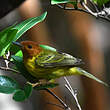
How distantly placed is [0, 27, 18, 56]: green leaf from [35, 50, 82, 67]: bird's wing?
279 millimetres

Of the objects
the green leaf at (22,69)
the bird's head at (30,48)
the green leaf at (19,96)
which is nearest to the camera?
the green leaf at (19,96)

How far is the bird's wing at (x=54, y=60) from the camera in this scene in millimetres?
1529

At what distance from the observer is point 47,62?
60.6 inches

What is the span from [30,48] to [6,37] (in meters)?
0.26

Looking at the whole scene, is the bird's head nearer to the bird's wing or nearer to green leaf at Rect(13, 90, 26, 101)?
the bird's wing

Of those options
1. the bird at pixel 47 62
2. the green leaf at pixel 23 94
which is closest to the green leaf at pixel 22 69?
the bird at pixel 47 62

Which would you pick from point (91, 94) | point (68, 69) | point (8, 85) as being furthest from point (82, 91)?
point (8, 85)

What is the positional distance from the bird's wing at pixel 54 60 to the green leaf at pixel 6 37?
279mm

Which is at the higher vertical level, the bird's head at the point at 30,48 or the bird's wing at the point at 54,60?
the bird's head at the point at 30,48

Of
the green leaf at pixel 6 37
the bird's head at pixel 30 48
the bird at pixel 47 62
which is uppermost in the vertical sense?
the green leaf at pixel 6 37

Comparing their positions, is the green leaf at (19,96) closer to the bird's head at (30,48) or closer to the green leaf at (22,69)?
the green leaf at (22,69)

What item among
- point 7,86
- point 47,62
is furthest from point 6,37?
point 47,62

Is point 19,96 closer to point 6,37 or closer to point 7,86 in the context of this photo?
point 7,86

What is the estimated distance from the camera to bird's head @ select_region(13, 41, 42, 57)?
1473 millimetres
